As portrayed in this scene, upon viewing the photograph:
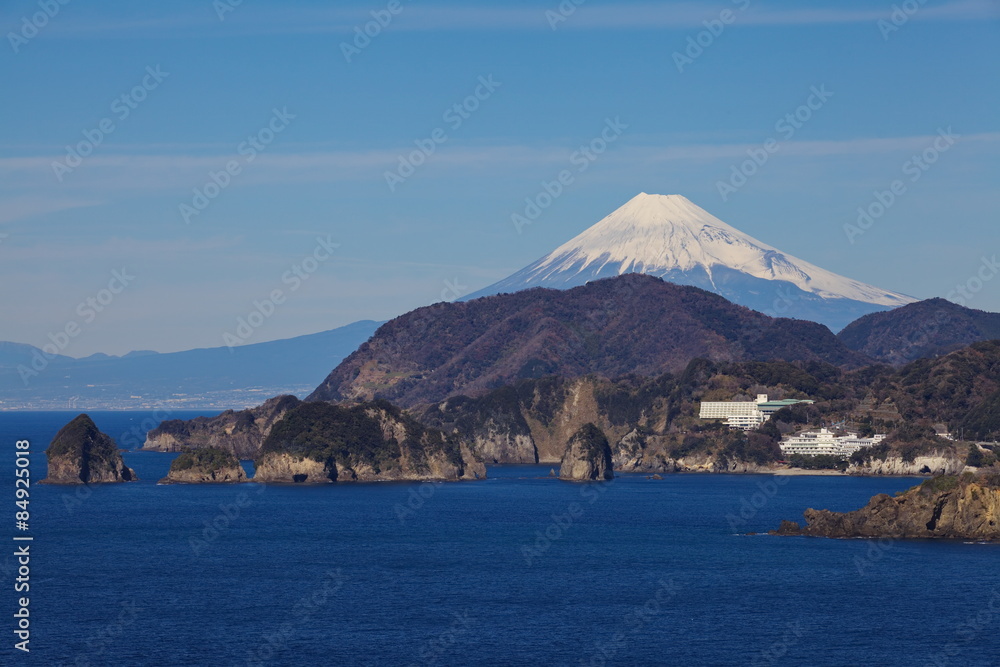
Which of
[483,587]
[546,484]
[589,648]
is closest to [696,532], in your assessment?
[483,587]

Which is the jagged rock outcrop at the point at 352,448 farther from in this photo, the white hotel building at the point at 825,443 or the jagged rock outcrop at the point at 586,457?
the white hotel building at the point at 825,443

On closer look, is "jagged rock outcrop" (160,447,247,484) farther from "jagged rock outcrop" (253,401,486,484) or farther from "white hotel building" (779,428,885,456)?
"white hotel building" (779,428,885,456)

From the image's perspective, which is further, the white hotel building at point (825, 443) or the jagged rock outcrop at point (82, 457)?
the white hotel building at point (825, 443)

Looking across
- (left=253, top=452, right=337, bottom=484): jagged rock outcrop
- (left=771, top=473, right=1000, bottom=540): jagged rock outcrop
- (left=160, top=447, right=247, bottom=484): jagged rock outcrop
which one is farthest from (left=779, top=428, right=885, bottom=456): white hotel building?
(left=771, top=473, right=1000, bottom=540): jagged rock outcrop

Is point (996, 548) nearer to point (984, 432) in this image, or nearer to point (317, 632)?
point (317, 632)

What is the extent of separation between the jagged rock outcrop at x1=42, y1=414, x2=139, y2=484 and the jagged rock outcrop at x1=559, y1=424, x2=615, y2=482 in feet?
166

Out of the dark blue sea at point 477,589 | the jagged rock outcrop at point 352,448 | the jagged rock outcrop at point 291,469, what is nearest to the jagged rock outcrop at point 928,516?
the dark blue sea at point 477,589

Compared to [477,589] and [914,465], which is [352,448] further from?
[477,589]

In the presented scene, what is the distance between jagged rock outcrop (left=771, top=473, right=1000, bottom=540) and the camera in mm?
94625

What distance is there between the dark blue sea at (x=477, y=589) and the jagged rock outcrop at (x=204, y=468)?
75.9 ft

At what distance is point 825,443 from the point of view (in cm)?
18525

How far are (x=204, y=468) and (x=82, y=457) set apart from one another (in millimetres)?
12706

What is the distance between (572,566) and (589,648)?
2379 centimetres

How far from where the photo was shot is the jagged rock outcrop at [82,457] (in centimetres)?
13688
